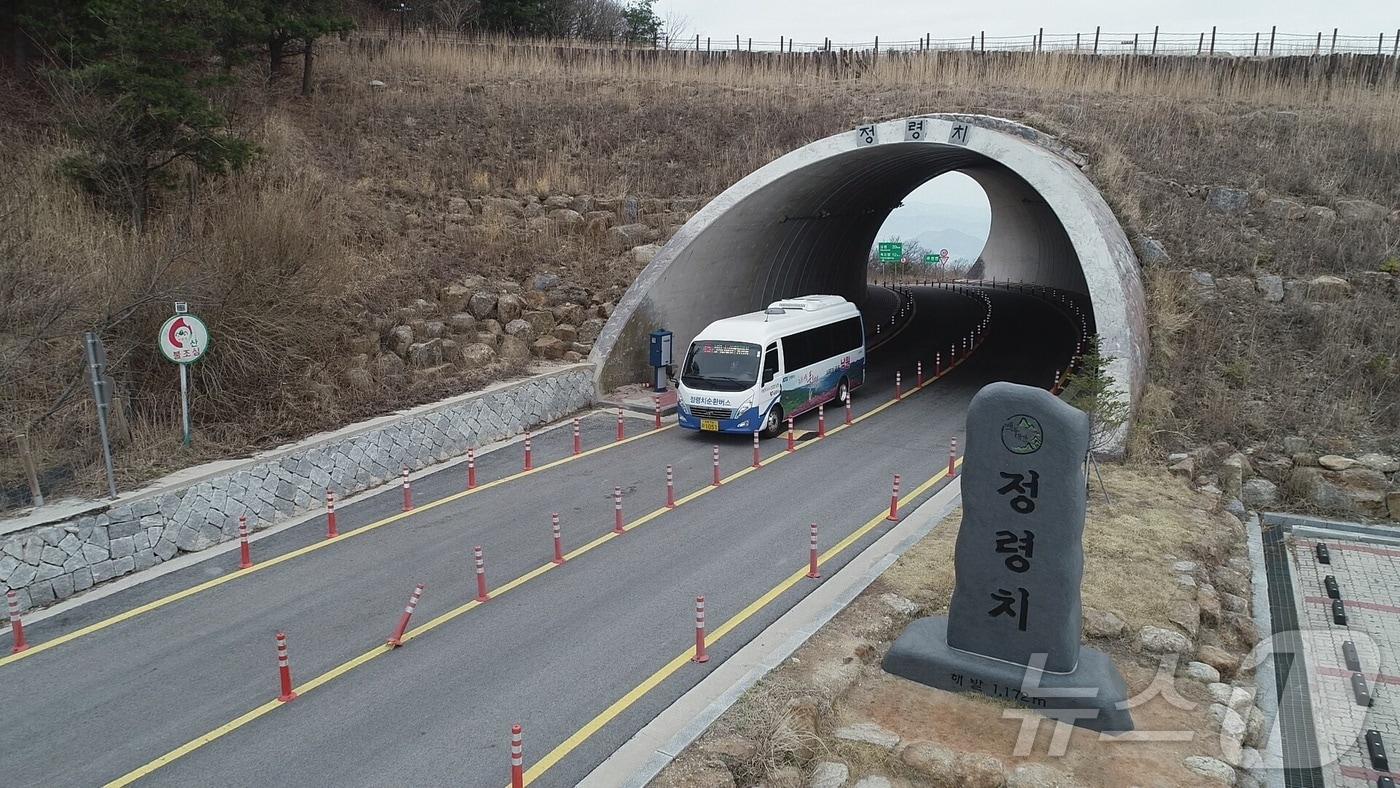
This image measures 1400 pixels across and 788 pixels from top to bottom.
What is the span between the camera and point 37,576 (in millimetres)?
10812

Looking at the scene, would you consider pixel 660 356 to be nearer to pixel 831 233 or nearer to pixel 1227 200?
pixel 831 233

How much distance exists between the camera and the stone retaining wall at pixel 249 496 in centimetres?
1093

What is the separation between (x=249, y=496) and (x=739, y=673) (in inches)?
336

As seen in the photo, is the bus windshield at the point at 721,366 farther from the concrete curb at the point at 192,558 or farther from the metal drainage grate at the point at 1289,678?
the metal drainage grate at the point at 1289,678

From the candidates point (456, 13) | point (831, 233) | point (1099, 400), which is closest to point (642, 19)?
point (456, 13)

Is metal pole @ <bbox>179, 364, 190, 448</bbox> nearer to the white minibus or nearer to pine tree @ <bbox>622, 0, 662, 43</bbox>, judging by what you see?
the white minibus

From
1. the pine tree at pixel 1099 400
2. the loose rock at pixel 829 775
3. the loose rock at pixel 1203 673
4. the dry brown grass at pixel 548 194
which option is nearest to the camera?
the loose rock at pixel 829 775

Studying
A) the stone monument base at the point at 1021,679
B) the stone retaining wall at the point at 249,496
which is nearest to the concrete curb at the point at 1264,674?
the stone monument base at the point at 1021,679

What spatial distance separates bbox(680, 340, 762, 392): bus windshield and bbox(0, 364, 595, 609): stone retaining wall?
3.39 m

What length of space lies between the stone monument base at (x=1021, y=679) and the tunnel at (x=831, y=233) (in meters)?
9.22

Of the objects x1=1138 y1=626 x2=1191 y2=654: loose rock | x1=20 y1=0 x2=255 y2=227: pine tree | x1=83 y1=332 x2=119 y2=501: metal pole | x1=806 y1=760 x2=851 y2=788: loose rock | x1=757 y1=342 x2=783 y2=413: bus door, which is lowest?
x1=1138 y1=626 x2=1191 y2=654: loose rock

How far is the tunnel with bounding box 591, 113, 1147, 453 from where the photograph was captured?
1803 centimetres

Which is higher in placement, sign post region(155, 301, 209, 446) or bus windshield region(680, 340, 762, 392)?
sign post region(155, 301, 209, 446)

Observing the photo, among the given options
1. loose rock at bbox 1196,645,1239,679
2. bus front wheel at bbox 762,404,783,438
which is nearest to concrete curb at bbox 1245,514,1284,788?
loose rock at bbox 1196,645,1239,679
